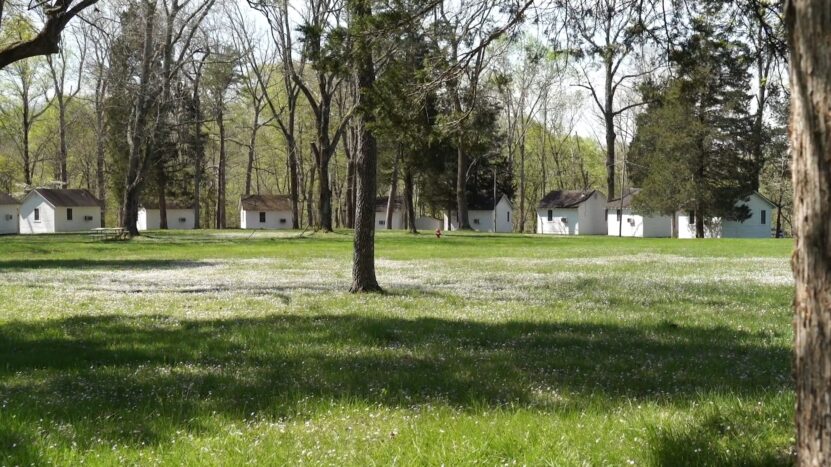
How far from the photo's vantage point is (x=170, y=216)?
261ft

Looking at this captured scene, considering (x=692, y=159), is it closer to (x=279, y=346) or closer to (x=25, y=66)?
(x=279, y=346)

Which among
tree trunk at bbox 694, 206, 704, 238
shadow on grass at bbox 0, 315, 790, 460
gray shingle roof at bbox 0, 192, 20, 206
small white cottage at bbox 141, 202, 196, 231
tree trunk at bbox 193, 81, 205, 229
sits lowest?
shadow on grass at bbox 0, 315, 790, 460

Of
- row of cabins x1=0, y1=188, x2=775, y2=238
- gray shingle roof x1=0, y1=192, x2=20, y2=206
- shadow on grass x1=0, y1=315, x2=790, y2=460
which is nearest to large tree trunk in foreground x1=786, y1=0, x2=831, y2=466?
shadow on grass x1=0, y1=315, x2=790, y2=460

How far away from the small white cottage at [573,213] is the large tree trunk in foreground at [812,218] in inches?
2790

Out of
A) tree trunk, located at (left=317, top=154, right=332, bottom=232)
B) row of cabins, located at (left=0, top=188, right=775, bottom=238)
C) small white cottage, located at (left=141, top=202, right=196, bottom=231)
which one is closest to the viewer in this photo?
tree trunk, located at (left=317, top=154, right=332, bottom=232)

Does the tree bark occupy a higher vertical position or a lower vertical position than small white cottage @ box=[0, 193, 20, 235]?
higher

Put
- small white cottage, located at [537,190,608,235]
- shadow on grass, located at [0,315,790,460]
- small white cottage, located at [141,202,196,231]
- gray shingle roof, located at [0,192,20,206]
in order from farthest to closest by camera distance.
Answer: small white cottage, located at [141,202,196,231] → small white cottage, located at [537,190,608,235] → gray shingle roof, located at [0,192,20,206] → shadow on grass, located at [0,315,790,460]

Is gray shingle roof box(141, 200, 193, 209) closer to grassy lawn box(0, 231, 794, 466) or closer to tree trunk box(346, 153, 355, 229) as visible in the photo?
Result: tree trunk box(346, 153, 355, 229)

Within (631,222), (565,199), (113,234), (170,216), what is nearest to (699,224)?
(631,222)

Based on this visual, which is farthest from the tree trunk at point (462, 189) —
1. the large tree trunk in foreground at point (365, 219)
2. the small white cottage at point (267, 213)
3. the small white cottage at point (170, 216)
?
the large tree trunk in foreground at point (365, 219)

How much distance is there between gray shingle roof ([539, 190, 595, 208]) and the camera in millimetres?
72062

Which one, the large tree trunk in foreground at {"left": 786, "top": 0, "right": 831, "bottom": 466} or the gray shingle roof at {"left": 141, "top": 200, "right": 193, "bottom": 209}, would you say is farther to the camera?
the gray shingle roof at {"left": 141, "top": 200, "right": 193, "bottom": 209}

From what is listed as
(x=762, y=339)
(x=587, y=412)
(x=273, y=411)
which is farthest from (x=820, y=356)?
(x=762, y=339)

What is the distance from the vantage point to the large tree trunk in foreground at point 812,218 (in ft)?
8.53
